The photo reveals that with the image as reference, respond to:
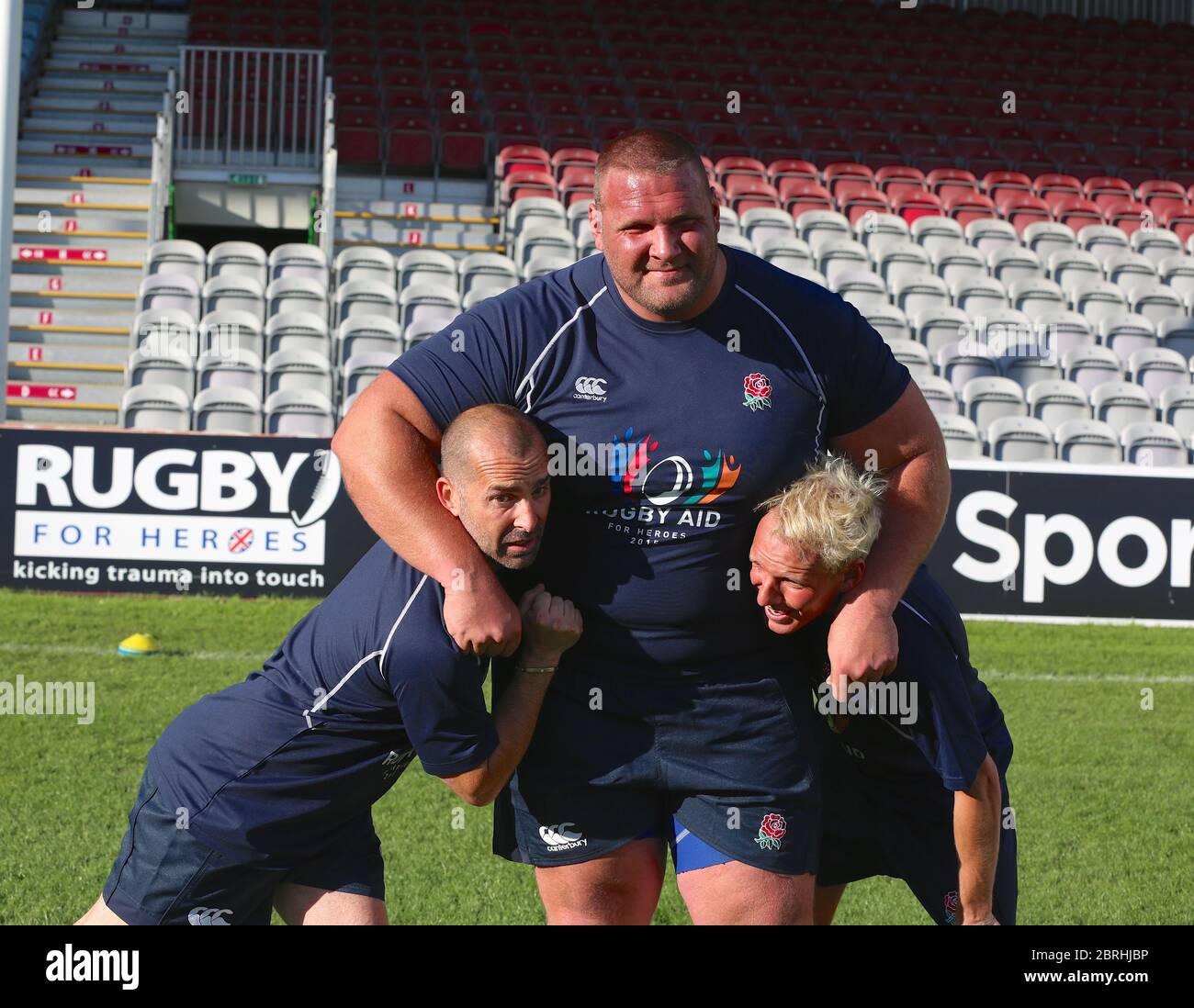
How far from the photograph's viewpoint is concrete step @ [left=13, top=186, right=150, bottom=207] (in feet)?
48.4

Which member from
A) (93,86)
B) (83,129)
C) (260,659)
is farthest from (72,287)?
(260,659)

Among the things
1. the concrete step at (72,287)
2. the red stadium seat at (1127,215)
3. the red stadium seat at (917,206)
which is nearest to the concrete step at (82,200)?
the concrete step at (72,287)

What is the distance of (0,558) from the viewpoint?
919cm

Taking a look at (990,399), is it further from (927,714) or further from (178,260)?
(927,714)

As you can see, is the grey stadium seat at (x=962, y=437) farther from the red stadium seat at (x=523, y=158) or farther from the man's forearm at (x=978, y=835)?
the man's forearm at (x=978, y=835)

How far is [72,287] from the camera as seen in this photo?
1391 centimetres

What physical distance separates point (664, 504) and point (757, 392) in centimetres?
29

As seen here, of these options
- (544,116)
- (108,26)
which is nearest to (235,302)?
(544,116)

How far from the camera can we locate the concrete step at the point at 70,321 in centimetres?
1345

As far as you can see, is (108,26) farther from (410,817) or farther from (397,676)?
(397,676)

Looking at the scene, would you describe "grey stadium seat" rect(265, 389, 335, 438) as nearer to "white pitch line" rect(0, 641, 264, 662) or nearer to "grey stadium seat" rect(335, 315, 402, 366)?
"grey stadium seat" rect(335, 315, 402, 366)

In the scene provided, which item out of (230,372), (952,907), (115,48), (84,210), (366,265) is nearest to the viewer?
(952,907)

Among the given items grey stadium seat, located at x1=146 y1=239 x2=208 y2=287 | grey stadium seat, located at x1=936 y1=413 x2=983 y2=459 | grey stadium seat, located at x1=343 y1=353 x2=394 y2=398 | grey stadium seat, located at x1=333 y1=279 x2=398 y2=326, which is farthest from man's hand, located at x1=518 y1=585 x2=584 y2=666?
Answer: grey stadium seat, located at x1=146 y1=239 x2=208 y2=287

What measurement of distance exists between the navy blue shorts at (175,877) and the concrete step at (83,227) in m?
12.7
